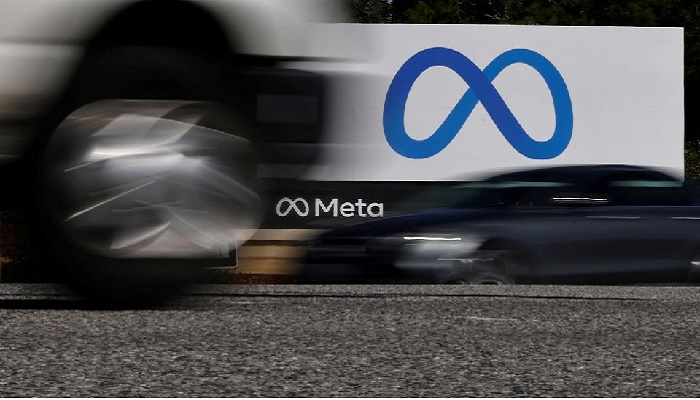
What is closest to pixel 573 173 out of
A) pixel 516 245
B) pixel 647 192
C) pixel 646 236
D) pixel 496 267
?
pixel 647 192

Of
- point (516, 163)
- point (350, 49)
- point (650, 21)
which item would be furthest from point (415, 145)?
point (650, 21)

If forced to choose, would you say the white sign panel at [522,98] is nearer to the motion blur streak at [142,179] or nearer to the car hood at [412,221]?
the car hood at [412,221]

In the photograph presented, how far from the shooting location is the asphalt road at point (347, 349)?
5.15 metres

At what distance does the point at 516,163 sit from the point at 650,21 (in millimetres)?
16770

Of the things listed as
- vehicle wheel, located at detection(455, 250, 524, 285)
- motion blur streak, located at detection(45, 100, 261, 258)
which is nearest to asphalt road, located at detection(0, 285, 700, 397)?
motion blur streak, located at detection(45, 100, 261, 258)

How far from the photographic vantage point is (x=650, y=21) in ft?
118

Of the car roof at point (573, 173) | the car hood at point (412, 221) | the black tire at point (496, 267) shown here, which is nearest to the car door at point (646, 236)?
the car roof at point (573, 173)

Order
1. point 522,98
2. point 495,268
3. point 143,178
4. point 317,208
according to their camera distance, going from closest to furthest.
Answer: point 143,178 < point 495,268 < point 317,208 < point 522,98

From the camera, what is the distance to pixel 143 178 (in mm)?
6801

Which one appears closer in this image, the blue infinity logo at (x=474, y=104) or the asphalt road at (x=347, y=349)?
the asphalt road at (x=347, y=349)

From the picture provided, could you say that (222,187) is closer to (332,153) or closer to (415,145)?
(332,153)

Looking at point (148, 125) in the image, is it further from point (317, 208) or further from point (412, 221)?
point (317, 208)

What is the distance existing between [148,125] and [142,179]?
0.23 metres

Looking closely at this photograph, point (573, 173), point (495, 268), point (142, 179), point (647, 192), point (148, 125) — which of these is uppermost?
point (148, 125)
